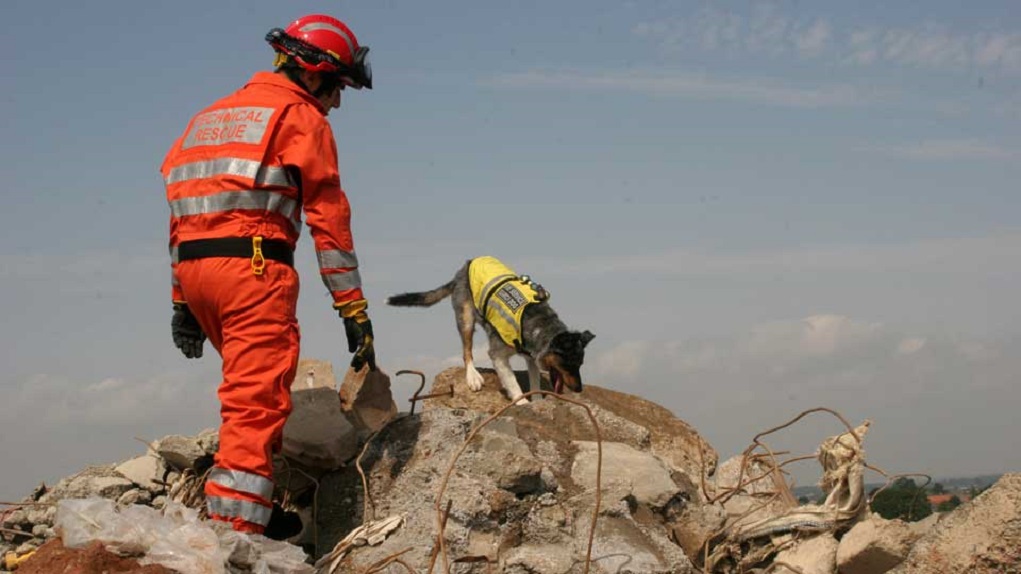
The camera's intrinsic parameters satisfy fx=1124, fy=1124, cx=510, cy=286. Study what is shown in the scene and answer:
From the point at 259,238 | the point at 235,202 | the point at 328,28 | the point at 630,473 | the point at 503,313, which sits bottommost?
the point at 630,473

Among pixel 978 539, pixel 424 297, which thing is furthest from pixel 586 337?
pixel 978 539

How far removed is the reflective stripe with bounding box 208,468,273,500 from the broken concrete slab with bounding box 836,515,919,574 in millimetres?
2596

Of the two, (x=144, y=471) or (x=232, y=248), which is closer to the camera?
(x=232, y=248)

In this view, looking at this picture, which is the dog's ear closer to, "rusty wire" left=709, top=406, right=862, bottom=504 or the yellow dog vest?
the yellow dog vest

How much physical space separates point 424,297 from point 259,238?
6979mm

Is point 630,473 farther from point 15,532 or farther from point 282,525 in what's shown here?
point 15,532

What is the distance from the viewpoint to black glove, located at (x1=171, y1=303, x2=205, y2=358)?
18.4 feet

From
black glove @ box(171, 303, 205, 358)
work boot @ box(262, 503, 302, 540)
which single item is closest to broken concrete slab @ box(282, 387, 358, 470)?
work boot @ box(262, 503, 302, 540)

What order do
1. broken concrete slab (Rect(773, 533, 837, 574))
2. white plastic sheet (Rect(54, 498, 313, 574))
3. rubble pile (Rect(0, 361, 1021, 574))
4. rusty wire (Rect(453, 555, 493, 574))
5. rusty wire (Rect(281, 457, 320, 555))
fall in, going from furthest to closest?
rusty wire (Rect(281, 457, 320, 555)), broken concrete slab (Rect(773, 533, 837, 574)), rusty wire (Rect(453, 555, 493, 574)), rubble pile (Rect(0, 361, 1021, 574)), white plastic sheet (Rect(54, 498, 313, 574))

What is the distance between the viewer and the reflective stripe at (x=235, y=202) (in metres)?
4.92

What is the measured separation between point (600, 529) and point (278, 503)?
1.64m

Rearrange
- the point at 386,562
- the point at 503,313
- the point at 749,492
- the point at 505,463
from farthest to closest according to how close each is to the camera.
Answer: the point at 503,313, the point at 749,492, the point at 505,463, the point at 386,562

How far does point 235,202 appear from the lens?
16.1 feet

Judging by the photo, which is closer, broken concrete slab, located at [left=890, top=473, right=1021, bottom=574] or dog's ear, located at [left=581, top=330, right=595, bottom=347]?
broken concrete slab, located at [left=890, top=473, right=1021, bottom=574]
